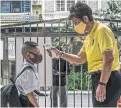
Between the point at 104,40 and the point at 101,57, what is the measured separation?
0.54 ft

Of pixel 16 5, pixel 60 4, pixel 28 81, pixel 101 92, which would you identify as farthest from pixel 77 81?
pixel 60 4

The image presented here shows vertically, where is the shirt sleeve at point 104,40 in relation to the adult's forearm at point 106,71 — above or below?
above

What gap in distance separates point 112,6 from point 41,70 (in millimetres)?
11533

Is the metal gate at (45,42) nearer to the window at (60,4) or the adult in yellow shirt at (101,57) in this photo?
the adult in yellow shirt at (101,57)

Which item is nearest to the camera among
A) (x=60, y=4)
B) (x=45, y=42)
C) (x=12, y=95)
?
(x=12, y=95)

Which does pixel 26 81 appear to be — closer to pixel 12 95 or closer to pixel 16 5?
pixel 12 95

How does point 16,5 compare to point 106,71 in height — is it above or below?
above

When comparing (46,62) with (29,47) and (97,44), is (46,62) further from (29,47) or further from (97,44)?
(97,44)

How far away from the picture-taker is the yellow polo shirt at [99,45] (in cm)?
309

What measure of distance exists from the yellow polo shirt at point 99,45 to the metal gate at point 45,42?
146 centimetres

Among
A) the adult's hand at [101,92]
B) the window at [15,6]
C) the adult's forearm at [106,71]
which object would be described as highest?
the window at [15,6]

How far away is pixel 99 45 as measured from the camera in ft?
10.3

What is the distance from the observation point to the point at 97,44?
3.18 m

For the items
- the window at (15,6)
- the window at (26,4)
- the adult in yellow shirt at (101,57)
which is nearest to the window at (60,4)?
the window at (26,4)
